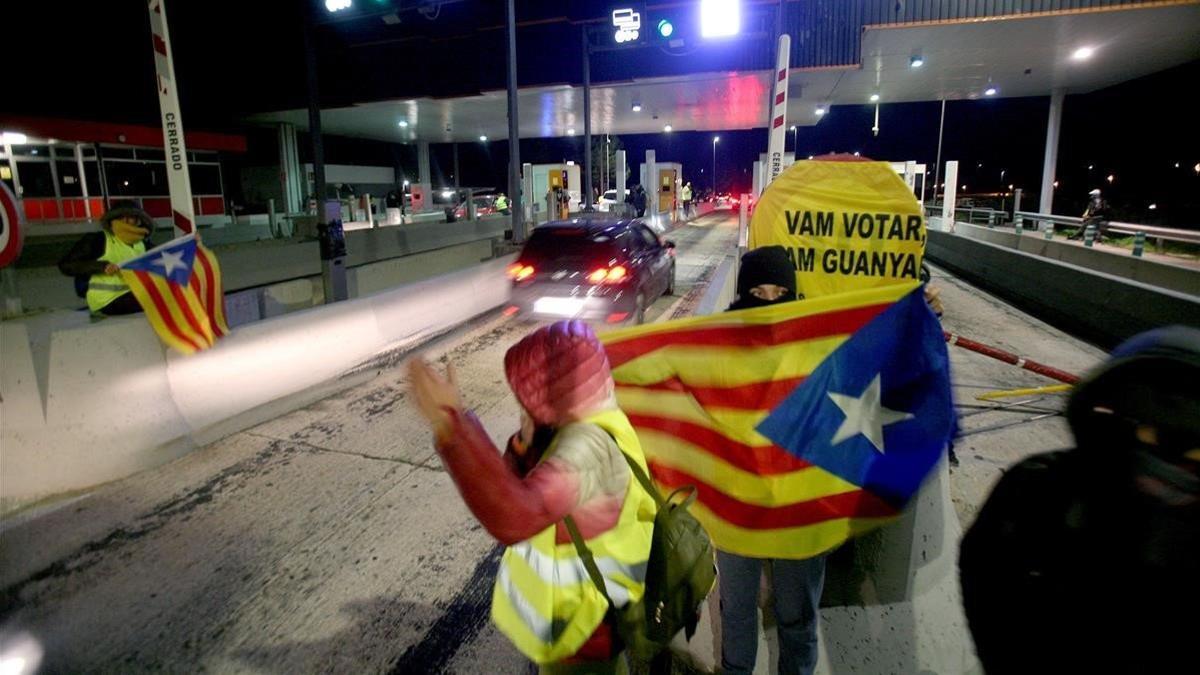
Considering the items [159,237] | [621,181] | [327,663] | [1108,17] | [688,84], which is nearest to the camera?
[327,663]

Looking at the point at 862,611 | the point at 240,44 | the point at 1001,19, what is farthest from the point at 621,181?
the point at 862,611

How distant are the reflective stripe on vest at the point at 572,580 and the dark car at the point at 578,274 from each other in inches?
303

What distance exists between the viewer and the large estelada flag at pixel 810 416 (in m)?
2.45

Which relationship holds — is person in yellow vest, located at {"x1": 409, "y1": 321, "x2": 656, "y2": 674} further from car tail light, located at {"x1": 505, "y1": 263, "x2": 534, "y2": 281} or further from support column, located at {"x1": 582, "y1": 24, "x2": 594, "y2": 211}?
support column, located at {"x1": 582, "y1": 24, "x2": 594, "y2": 211}

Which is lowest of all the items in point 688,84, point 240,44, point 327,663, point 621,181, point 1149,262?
point 327,663

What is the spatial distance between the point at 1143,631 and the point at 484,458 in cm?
129

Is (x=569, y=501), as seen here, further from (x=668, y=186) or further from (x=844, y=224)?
(x=668, y=186)

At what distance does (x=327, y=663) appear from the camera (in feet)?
9.74

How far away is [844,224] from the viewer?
3.99m

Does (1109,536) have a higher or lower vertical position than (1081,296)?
higher

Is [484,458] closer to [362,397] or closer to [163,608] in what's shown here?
[163,608]

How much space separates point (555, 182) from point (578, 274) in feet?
90.2

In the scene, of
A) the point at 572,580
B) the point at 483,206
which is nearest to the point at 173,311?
the point at 572,580

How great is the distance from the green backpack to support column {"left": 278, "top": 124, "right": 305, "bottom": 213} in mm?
36542
